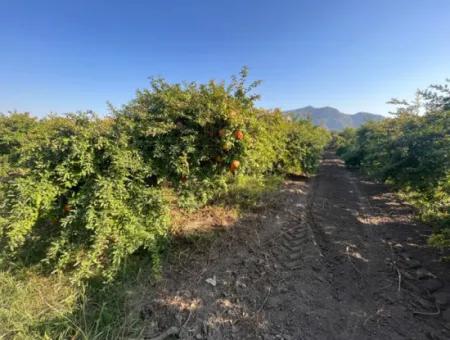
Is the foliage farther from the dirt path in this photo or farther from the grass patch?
the dirt path

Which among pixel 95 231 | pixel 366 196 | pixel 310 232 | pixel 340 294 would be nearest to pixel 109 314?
pixel 95 231

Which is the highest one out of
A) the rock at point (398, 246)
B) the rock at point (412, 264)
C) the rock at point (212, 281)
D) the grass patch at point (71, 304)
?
the grass patch at point (71, 304)

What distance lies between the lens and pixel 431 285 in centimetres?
277

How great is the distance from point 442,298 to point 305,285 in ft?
5.08

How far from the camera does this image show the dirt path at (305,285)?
2.21m

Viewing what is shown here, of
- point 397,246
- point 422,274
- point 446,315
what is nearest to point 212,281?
point 446,315

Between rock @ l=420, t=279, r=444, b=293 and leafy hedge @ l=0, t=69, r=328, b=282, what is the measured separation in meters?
2.73

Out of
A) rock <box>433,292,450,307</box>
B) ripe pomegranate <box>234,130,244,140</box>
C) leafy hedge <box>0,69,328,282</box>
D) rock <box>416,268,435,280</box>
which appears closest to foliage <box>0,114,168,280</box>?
leafy hedge <box>0,69,328,282</box>

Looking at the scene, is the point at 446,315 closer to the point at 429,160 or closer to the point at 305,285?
the point at 305,285

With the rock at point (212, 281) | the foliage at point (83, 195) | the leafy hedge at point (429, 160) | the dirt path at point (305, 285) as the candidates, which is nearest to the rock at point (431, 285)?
the dirt path at point (305, 285)

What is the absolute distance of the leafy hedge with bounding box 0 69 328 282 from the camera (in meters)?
2.27

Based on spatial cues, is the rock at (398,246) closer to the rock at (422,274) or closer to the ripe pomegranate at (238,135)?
the rock at (422,274)

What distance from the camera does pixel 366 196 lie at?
21.9ft

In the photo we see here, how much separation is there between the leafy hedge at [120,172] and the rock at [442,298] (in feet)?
8.93
